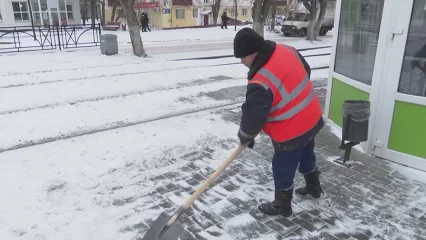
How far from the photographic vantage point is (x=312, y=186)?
3.39 metres

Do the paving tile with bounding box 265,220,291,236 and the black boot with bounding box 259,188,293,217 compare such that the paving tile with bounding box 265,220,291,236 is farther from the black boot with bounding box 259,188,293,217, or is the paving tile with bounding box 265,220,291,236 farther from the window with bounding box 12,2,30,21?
the window with bounding box 12,2,30,21

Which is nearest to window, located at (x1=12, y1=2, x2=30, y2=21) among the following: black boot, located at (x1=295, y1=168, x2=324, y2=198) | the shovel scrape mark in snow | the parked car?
the parked car

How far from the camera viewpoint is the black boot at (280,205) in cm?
312

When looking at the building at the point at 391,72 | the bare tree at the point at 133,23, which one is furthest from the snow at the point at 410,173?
the bare tree at the point at 133,23

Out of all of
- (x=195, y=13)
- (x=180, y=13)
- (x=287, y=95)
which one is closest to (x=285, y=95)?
(x=287, y=95)

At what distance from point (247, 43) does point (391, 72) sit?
6.93 ft

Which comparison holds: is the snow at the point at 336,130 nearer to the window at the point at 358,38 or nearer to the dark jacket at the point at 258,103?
the window at the point at 358,38

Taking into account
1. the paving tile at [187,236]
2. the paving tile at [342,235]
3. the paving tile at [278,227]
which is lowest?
the paving tile at [187,236]

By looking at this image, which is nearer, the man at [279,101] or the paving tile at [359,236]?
the man at [279,101]

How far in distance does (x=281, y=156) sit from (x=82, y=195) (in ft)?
6.56

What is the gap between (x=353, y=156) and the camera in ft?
14.3

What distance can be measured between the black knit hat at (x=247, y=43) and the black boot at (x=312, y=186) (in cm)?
135

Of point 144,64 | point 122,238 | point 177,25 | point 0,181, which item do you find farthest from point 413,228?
point 177,25

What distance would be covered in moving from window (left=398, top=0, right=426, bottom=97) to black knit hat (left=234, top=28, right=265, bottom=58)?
1958 mm
